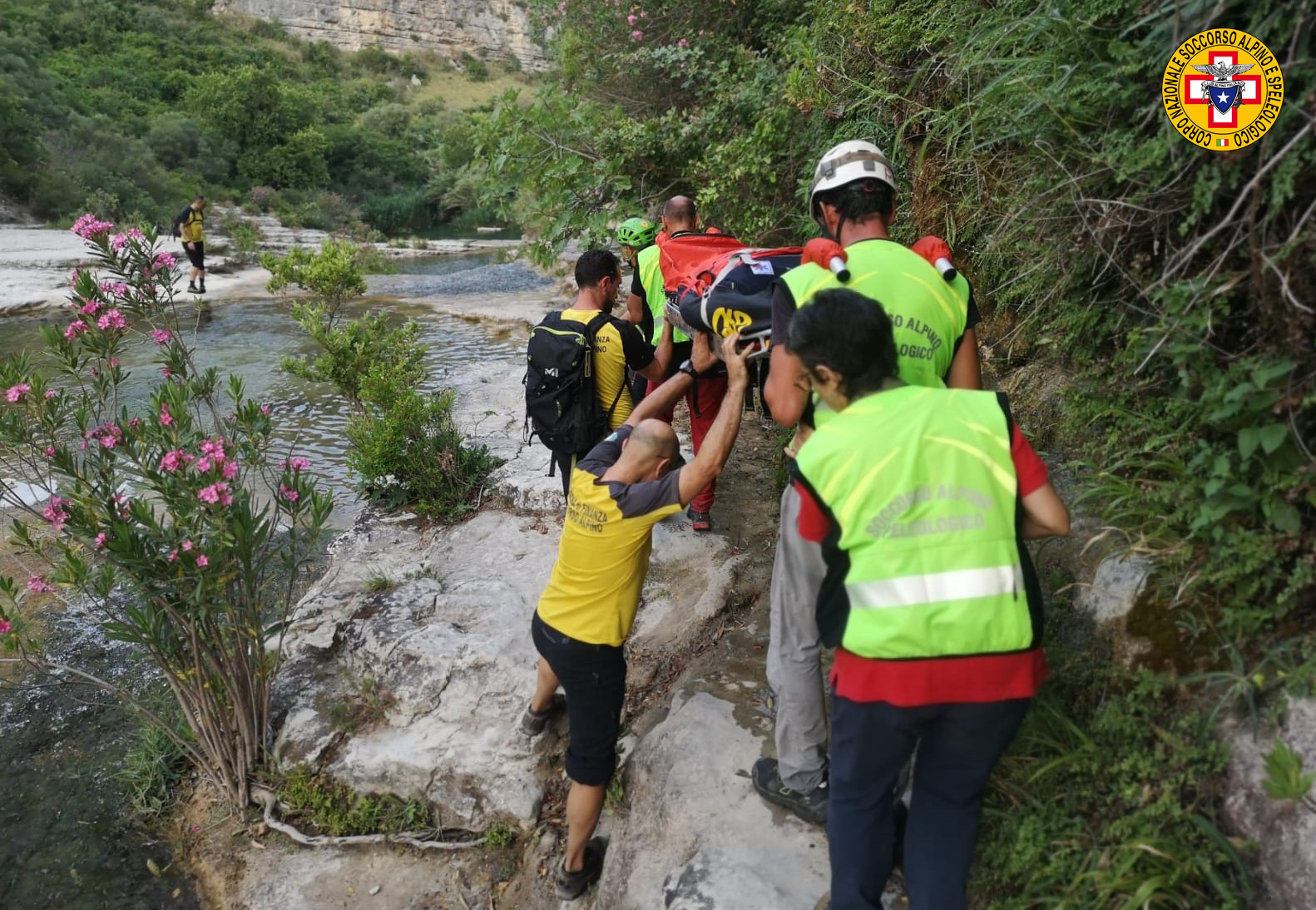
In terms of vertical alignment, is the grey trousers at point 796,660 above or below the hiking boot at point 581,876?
above

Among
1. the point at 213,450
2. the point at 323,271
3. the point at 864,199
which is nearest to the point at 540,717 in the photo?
the point at 213,450

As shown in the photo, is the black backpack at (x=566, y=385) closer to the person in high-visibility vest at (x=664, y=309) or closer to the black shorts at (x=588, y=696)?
the person in high-visibility vest at (x=664, y=309)

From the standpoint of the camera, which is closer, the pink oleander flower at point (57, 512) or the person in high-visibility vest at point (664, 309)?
the pink oleander flower at point (57, 512)

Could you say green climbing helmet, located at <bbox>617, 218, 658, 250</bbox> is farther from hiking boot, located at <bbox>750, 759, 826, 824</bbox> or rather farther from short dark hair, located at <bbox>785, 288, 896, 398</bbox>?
hiking boot, located at <bbox>750, 759, 826, 824</bbox>

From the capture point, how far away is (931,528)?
1.59 m

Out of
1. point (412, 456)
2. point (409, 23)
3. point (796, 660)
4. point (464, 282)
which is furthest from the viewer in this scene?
point (409, 23)

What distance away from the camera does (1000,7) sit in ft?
10.1

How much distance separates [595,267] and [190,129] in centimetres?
3344

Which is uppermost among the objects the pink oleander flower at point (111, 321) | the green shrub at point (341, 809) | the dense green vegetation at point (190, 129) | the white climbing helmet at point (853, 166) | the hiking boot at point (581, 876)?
the dense green vegetation at point (190, 129)

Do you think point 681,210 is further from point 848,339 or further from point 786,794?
point 786,794

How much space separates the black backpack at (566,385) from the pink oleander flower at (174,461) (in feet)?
4.78

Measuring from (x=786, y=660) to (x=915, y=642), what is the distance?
0.79 meters

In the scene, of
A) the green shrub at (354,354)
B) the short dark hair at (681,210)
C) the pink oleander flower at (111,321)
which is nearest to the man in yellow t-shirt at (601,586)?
the short dark hair at (681,210)

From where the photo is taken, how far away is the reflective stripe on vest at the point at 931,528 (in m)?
1.59
